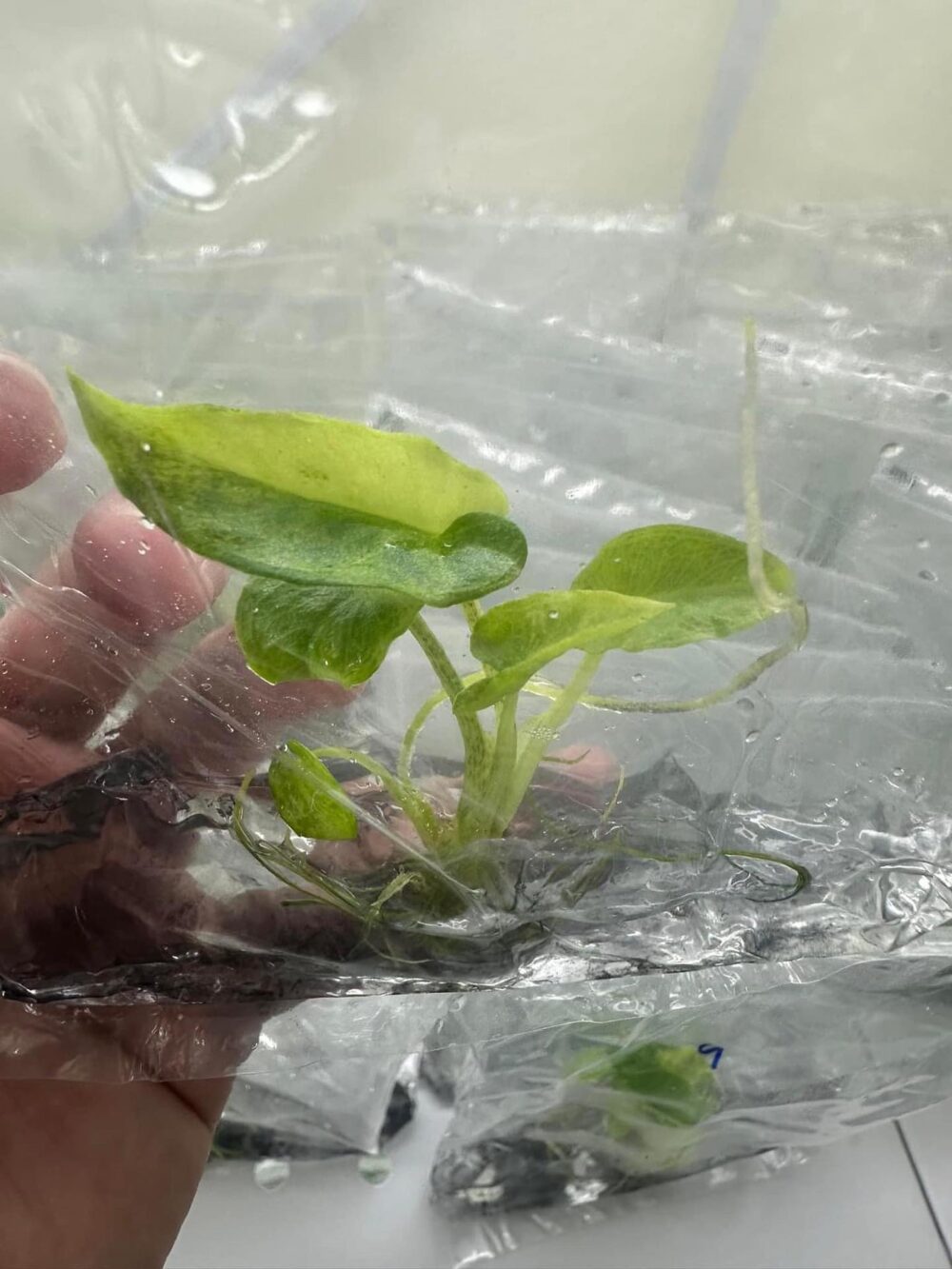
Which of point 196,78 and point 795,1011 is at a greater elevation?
point 196,78

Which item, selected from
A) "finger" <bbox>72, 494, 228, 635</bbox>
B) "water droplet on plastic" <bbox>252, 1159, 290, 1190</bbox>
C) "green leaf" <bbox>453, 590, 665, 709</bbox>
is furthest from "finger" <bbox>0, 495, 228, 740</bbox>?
"water droplet on plastic" <bbox>252, 1159, 290, 1190</bbox>

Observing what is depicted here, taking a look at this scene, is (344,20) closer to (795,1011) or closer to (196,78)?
(196,78)

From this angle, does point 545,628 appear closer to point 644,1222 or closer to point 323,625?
→ point 323,625

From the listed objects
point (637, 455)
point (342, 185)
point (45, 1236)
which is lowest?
point (45, 1236)

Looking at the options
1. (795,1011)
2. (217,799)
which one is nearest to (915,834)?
(795,1011)

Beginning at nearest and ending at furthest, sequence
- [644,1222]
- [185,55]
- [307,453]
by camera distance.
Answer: [307,453]
[185,55]
[644,1222]

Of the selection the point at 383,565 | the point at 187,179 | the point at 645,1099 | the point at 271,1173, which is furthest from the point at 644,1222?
the point at 187,179

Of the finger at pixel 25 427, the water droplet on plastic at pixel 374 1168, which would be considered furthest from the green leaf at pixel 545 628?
the water droplet on plastic at pixel 374 1168
